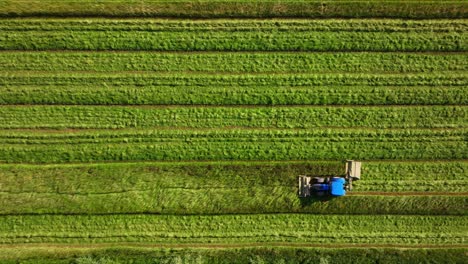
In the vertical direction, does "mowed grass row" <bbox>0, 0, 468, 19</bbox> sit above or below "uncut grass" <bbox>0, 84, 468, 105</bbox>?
above

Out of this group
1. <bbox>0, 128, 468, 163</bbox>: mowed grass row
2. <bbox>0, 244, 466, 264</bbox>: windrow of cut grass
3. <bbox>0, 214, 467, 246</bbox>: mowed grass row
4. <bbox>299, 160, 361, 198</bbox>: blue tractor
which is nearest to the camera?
<bbox>0, 244, 466, 264</bbox>: windrow of cut grass

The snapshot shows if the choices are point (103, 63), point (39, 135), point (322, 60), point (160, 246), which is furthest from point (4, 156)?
point (322, 60)

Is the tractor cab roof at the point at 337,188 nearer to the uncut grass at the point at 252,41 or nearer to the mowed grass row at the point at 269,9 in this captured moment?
the uncut grass at the point at 252,41

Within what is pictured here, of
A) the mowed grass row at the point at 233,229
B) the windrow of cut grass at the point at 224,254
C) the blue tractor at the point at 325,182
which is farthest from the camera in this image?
the mowed grass row at the point at 233,229

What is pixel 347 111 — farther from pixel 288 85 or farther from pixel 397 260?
pixel 397 260

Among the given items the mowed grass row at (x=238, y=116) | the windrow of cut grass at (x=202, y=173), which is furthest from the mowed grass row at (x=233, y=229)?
the mowed grass row at (x=238, y=116)

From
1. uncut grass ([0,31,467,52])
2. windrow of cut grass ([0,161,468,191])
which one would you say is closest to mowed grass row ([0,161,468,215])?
windrow of cut grass ([0,161,468,191])

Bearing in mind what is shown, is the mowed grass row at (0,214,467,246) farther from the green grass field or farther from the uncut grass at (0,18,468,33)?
the uncut grass at (0,18,468,33)
